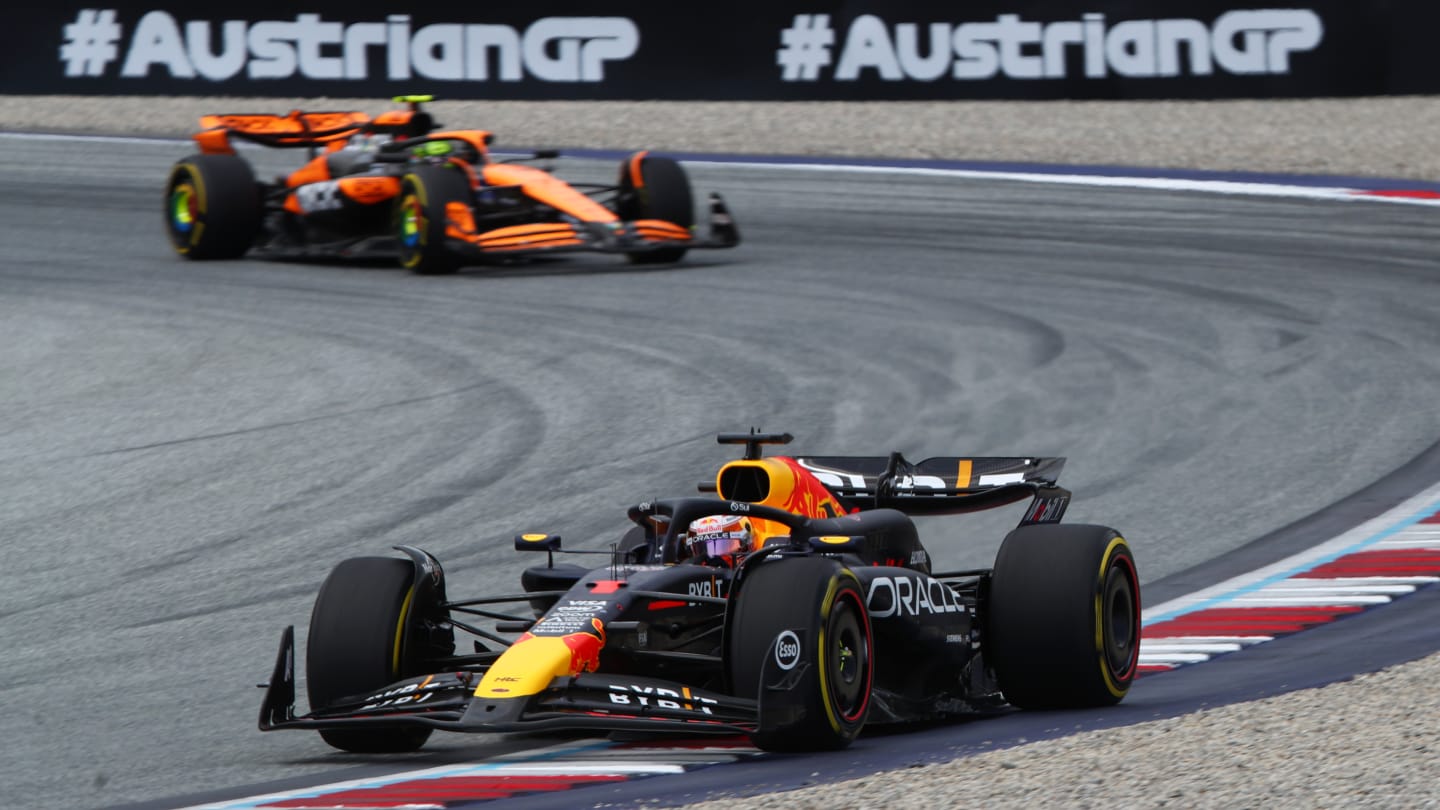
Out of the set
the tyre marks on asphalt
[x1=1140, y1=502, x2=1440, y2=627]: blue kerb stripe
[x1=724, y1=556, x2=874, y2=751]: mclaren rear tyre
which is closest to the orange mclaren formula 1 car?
[x1=1140, y1=502, x2=1440, y2=627]: blue kerb stripe

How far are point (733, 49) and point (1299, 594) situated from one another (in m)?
16.8

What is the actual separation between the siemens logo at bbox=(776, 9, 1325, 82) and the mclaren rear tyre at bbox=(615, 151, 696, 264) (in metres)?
6.90

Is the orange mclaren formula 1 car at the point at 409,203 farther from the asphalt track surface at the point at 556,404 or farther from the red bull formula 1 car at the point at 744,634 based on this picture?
the red bull formula 1 car at the point at 744,634

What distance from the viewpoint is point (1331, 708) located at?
668cm

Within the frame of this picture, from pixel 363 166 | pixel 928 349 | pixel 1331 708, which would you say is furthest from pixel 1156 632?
pixel 363 166

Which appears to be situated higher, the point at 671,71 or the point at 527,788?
the point at 671,71

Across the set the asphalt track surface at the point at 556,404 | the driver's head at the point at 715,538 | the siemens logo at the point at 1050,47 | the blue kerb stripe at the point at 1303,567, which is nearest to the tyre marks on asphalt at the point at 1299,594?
the blue kerb stripe at the point at 1303,567

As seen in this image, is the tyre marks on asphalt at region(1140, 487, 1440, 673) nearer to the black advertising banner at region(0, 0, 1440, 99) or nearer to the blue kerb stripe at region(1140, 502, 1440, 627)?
the blue kerb stripe at region(1140, 502, 1440, 627)

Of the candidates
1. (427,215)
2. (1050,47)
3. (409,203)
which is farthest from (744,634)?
(1050,47)

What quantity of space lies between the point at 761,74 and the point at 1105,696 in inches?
719

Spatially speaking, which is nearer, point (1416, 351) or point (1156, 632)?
point (1156, 632)

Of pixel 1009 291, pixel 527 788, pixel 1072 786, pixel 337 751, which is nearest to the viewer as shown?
pixel 1072 786

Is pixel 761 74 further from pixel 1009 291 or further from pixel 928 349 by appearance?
pixel 928 349

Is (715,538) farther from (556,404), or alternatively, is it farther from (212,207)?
(212,207)
